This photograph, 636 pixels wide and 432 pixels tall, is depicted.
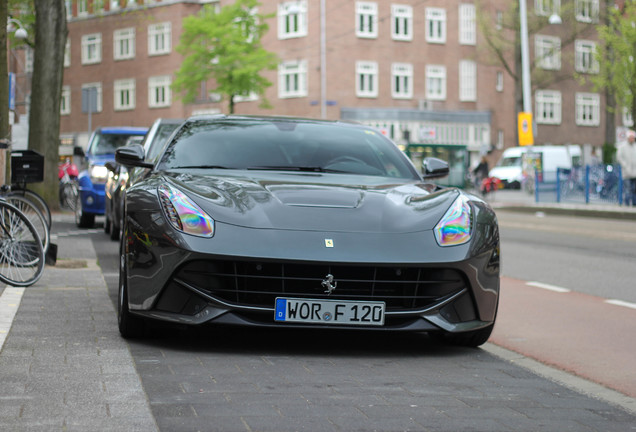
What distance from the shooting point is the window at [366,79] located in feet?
190

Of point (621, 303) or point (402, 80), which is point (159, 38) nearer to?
point (402, 80)

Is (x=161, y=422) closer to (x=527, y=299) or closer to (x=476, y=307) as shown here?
(x=476, y=307)

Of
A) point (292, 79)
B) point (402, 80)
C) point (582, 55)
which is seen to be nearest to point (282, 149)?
point (292, 79)

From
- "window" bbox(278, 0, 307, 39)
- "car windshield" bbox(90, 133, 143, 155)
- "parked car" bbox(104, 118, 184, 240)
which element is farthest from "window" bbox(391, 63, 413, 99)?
"parked car" bbox(104, 118, 184, 240)

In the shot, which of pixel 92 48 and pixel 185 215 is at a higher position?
pixel 92 48

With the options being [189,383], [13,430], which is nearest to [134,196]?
[189,383]

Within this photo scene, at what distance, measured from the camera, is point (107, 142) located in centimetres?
1830

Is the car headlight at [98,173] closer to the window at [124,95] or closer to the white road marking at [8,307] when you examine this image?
the white road marking at [8,307]

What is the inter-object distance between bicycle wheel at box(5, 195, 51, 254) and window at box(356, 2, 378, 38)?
165 ft

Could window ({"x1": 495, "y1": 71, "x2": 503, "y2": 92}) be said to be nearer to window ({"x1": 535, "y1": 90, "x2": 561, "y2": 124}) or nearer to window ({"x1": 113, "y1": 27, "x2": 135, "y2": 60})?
window ({"x1": 535, "y1": 90, "x2": 561, "y2": 124})

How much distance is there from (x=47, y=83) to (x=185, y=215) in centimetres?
1701

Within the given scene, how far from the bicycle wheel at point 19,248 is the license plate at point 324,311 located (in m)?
3.32

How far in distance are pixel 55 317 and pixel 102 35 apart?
64.7m

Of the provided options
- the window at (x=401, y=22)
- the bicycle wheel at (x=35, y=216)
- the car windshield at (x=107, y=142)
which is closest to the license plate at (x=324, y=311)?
the bicycle wheel at (x=35, y=216)
